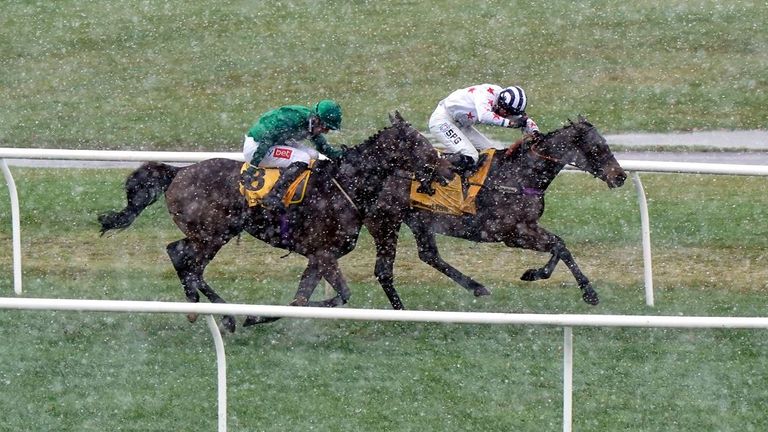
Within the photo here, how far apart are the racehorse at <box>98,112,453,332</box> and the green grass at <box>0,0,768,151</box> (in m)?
5.85

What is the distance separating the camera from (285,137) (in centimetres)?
837

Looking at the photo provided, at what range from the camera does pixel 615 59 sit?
16.8 m

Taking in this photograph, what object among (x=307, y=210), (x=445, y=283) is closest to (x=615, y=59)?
(x=445, y=283)

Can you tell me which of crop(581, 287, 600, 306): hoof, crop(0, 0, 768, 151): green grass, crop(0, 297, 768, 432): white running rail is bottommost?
crop(0, 0, 768, 151): green grass

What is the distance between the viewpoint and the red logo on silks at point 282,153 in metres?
8.48

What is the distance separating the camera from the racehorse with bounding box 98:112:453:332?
845cm

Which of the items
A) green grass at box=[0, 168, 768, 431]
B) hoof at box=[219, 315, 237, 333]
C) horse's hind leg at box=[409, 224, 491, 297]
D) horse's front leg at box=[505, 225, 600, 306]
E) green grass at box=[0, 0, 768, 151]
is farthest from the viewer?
green grass at box=[0, 0, 768, 151]

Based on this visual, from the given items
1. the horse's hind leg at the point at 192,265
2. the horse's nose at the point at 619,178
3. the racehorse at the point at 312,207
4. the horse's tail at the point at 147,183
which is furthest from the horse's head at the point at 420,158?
the horse's tail at the point at 147,183

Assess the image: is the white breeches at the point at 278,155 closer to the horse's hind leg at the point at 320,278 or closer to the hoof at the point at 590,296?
the horse's hind leg at the point at 320,278

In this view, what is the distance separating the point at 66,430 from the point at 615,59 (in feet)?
37.6

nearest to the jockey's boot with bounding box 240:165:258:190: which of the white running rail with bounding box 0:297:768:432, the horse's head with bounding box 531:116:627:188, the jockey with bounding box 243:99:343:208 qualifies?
the jockey with bounding box 243:99:343:208

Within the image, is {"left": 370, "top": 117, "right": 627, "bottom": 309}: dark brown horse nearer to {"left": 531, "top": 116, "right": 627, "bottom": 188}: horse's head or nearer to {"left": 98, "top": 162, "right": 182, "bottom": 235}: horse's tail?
{"left": 531, "top": 116, "right": 627, "bottom": 188}: horse's head

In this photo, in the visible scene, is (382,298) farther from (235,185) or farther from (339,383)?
(339,383)

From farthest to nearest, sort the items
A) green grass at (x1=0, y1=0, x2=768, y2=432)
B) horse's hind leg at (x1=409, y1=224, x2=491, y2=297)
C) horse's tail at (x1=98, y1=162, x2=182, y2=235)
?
horse's hind leg at (x1=409, y1=224, x2=491, y2=297), horse's tail at (x1=98, y1=162, x2=182, y2=235), green grass at (x1=0, y1=0, x2=768, y2=432)
